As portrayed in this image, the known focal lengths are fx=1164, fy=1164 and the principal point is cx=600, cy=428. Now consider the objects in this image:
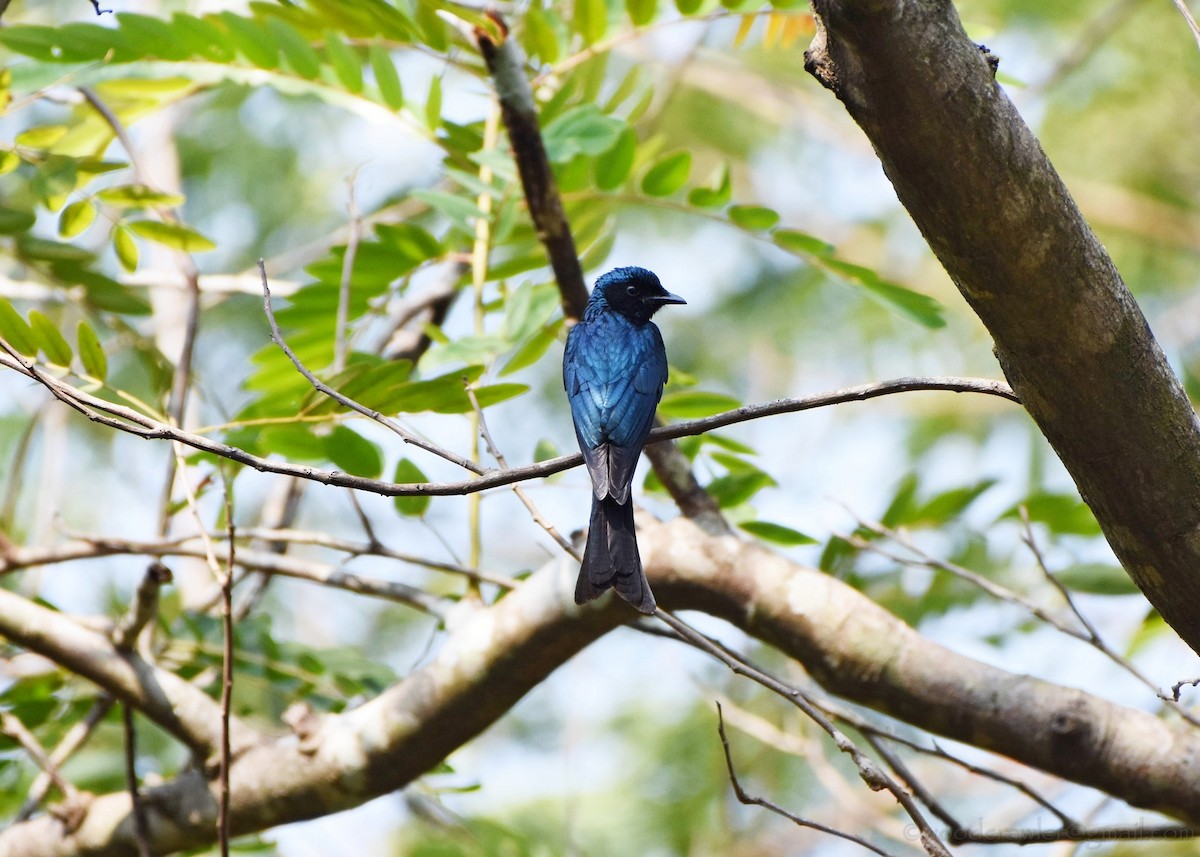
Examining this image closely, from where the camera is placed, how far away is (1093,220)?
6.68 metres

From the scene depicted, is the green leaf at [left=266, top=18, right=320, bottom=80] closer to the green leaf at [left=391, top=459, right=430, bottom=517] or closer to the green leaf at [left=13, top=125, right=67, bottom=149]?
the green leaf at [left=13, top=125, right=67, bottom=149]

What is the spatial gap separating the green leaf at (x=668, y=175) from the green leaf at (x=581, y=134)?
1.08 ft

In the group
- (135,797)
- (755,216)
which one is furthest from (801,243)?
(135,797)

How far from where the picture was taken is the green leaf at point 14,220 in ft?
11.6

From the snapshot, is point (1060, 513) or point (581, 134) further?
point (1060, 513)

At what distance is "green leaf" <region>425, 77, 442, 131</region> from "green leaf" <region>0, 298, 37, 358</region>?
1309mm

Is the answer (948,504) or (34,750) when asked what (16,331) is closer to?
(34,750)

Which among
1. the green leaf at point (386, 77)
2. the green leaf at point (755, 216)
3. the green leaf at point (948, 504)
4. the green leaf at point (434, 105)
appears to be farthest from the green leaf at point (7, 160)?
the green leaf at point (948, 504)

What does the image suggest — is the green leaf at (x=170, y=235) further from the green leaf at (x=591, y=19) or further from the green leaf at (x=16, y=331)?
the green leaf at (x=591, y=19)

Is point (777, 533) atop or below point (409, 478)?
atop

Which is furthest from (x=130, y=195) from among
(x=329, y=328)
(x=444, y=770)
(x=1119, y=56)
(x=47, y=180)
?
(x=1119, y=56)

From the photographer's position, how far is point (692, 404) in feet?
11.9

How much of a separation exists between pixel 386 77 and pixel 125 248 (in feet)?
3.08

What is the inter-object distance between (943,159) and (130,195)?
2.58 meters
